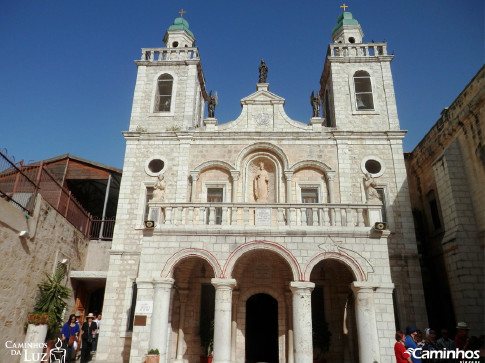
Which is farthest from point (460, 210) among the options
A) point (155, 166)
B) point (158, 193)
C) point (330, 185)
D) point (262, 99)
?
point (155, 166)

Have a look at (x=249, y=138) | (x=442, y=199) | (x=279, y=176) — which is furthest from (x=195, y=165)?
(x=442, y=199)

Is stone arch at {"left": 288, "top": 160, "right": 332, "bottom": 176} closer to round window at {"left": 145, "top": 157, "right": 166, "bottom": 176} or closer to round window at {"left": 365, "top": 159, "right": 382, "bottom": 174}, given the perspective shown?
round window at {"left": 365, "top": 159, "right": 382, "bottom": 174}

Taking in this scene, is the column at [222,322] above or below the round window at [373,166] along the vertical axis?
below

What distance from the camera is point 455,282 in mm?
13266

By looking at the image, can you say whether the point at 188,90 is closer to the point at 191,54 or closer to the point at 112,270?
the point at 191,54

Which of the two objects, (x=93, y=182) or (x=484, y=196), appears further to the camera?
(x=93, y=182)

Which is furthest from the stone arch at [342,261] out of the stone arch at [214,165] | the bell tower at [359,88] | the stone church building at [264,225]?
the bell tower at [359,88]

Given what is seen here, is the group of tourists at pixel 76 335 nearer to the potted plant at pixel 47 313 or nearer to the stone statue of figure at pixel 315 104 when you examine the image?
the potted plant at pixel 47 313

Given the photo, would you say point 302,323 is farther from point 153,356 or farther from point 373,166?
point 373,166

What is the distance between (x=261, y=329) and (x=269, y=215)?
5.49 m

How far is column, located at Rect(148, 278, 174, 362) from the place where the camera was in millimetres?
10898

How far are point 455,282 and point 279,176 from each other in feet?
27.1

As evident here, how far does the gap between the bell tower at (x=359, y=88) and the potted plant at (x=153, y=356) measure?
1290 centimetres

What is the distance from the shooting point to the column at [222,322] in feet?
35.1
